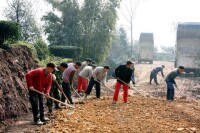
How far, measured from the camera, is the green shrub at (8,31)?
10836 millimetres

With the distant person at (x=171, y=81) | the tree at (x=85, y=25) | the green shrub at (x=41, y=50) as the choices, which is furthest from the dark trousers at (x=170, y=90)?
the tree at (x=85, y=25)

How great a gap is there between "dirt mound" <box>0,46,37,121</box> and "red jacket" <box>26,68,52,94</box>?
1.31 m

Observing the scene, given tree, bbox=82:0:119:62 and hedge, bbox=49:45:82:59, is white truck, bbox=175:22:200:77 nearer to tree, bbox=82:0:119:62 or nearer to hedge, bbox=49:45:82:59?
tree, bbox=82:0:119:62

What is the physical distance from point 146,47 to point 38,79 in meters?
30.4

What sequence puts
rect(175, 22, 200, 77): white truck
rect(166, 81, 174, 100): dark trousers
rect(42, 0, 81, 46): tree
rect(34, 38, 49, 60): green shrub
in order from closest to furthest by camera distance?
rect(166, 81, 174, 100): dark trousers, rect(34, 38, 49, 60): green shrub, rect(175, 22, 200, 77): white truck, rect(42, 0, 81, 46): tree

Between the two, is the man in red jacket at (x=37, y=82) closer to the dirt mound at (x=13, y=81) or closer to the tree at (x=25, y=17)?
the dirt mound at (x=13, y=81)

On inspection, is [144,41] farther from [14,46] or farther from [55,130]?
[55,130]

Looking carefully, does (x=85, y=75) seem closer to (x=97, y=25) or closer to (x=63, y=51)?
(x=63, y=51)

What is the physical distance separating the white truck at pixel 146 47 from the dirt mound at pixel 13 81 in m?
25.8

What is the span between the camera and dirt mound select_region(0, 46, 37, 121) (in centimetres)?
834

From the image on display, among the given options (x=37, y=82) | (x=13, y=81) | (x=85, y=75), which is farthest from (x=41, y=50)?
(x=37, y=82)

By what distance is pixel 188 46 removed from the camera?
74.5 ft

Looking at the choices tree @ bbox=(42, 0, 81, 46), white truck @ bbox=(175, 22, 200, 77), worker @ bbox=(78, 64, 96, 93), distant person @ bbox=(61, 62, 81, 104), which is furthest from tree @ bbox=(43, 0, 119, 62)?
distant person @ bbox=(61, 62, 81, 104)

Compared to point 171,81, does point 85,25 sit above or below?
above
